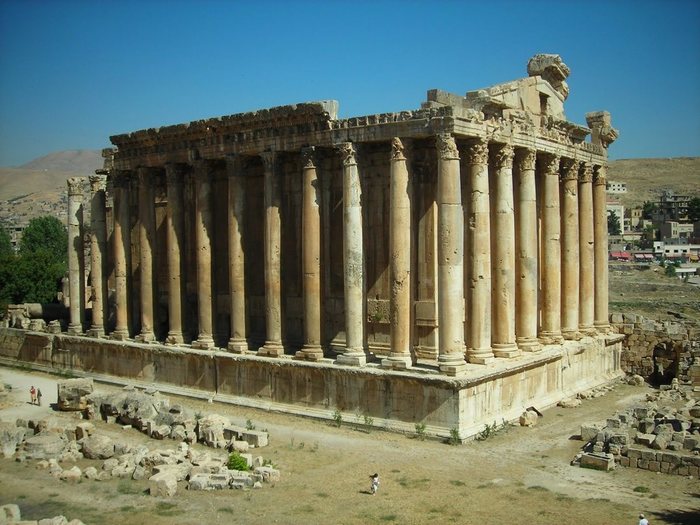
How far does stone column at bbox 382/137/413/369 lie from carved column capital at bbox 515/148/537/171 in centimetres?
478

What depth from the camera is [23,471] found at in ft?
60.1

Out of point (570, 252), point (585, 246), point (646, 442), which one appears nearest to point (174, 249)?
point (570, 252)

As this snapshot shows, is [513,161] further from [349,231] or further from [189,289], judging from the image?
[189,289]

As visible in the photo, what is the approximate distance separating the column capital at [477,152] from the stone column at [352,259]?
338 cm

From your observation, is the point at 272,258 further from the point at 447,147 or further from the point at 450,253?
the point at 447,147

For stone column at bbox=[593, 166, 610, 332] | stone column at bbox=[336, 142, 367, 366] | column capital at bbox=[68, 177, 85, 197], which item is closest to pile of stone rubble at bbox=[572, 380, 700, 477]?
stone column at bbox=[336, 142, 367, 366]

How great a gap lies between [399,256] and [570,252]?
861 cm

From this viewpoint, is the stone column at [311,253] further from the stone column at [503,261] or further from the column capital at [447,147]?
the stone column at [503,261]

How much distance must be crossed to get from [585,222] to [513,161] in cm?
513

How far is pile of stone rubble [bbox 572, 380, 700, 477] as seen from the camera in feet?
57.2

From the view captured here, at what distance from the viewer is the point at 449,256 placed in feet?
68.5

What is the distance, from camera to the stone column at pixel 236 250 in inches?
1040

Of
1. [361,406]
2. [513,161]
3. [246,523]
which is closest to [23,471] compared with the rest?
[246,523]

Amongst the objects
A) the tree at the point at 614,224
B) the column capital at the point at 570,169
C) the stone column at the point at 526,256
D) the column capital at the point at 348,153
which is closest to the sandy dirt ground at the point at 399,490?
the stone column at the point at 526,256
